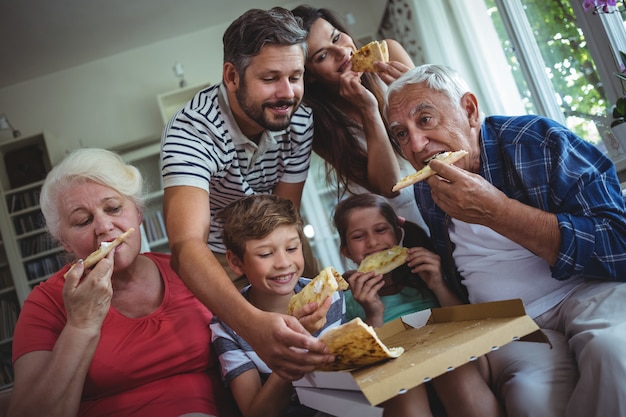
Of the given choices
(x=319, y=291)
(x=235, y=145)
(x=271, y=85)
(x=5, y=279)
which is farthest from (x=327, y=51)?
(x=5, y=279)

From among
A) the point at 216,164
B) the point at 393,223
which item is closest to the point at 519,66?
the point at 393,223

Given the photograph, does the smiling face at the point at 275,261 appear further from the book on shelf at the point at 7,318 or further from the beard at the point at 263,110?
the book on shelf at the point at 7,318

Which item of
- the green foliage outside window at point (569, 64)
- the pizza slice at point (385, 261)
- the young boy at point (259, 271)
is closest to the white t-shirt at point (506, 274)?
the pizza slice at point (385, 261)

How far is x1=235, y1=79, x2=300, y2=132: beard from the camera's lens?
78.7 inches

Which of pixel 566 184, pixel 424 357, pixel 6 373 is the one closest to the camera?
pixel 424 357

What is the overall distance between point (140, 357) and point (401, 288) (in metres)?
0.91

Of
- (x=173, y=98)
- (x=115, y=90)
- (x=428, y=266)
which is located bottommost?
(x=428, y=266)

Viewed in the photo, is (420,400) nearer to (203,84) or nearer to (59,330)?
(59,330)

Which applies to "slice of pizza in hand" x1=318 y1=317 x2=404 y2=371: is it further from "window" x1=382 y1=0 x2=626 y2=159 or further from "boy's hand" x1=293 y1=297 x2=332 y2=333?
"window" x1=382 y1=0 x2=626 y2=159

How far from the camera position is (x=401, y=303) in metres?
1.96

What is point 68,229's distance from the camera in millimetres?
1807

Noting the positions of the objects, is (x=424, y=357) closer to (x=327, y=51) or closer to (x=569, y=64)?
(x=327, y=51)

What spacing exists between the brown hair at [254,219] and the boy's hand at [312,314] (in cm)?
47

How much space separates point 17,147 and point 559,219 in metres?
6.34
